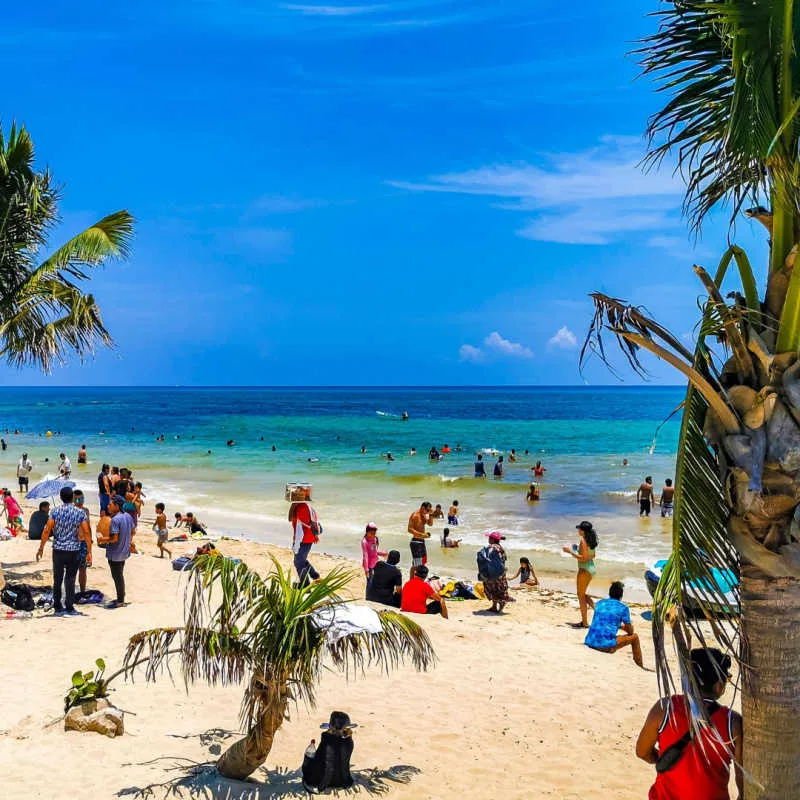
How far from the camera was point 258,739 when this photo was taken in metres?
5.67

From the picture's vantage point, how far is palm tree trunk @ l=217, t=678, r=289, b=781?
5.46m

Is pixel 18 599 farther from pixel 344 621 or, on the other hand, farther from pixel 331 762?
pixel 344 621

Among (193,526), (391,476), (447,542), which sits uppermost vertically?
(391,476)

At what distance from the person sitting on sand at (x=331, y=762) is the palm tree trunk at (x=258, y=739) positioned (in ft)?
1.25

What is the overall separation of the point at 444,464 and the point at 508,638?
3197 centimetres

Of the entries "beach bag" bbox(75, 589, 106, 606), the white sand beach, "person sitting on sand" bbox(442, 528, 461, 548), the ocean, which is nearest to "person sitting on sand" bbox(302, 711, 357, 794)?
the white sand beach

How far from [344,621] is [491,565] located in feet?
Answer: 22.6

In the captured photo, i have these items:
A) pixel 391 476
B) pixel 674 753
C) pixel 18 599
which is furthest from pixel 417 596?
pixel 391 476

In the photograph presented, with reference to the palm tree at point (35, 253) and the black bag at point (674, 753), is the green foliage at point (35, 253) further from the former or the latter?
the black bag at point (674, 753)

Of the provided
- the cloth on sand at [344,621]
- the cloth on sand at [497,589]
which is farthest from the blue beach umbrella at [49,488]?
the cloth on sand at [344,621]

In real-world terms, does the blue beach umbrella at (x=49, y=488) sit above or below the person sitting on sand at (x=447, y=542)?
above

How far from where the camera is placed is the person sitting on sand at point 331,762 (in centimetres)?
591

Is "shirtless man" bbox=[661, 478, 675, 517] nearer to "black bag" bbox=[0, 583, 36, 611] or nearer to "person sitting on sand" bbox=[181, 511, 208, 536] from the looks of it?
"person sitting on sand" bbox=[181, 511, 208, 536]

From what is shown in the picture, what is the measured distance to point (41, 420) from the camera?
92250 mm
